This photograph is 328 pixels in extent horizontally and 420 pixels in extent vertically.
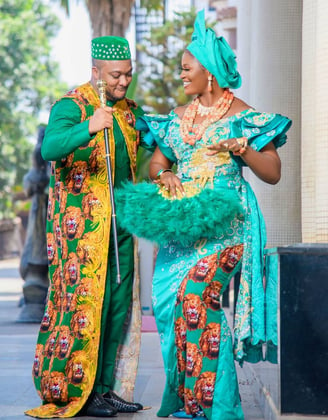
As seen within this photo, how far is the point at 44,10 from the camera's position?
51.2m

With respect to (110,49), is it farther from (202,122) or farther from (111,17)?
(111,17)

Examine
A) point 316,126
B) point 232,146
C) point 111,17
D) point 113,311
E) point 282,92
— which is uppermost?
point 111,17

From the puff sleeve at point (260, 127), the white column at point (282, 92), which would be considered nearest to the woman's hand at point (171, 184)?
the puff sleeve at point (260, 127)

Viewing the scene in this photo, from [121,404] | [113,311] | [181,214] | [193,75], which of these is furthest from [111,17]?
[181,214]

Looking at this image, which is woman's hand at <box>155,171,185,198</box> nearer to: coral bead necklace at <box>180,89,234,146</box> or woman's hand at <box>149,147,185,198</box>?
woman's hand at <box>149,147,185,198</box>

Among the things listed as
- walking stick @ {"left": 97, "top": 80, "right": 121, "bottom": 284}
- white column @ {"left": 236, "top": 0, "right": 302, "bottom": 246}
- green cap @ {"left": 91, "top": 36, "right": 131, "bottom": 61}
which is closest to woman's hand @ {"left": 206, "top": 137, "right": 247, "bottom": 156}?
walking stick @ {"left": 97, "top": 80, "right": 121, "bottom": 284}

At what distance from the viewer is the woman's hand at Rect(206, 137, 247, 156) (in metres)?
5.22

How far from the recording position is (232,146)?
5258 millimetres

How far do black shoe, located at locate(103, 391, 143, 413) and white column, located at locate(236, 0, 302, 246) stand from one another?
438 centimetres

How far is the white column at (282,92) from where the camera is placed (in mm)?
10133

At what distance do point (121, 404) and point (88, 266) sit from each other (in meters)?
0.87

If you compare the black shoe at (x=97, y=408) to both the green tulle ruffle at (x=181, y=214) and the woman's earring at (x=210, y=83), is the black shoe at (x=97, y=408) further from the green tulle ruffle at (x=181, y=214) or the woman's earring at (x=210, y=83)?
the woman's earring at (x=210, y=83)

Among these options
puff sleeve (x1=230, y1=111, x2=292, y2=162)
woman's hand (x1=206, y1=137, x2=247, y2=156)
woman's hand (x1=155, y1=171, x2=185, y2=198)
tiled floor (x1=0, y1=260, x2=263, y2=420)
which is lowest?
tiled floor (x1=0, y1=260, x2=263, y2=420)

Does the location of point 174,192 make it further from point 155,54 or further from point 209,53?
point 155,54
